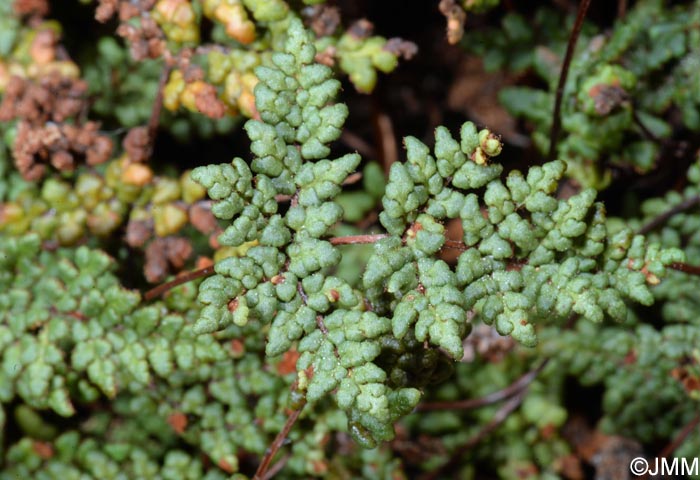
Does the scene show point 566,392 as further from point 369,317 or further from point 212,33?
point 212,33

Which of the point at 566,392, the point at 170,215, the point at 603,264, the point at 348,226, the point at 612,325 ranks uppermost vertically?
the point at 603,264

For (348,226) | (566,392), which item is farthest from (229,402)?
(566,392)

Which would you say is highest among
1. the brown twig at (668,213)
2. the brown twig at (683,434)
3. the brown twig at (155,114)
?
the brown twig at (155,114)

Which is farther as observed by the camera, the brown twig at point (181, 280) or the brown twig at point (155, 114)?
the brown twig at point (155, 114)

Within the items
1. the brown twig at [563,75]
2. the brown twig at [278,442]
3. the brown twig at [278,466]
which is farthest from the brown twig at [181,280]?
the brown twig at [563,75]

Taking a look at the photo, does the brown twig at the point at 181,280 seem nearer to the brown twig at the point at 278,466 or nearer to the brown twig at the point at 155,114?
the brown twig at the point at 155,114

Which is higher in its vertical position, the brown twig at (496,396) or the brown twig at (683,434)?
the brown twig at (683,434)
